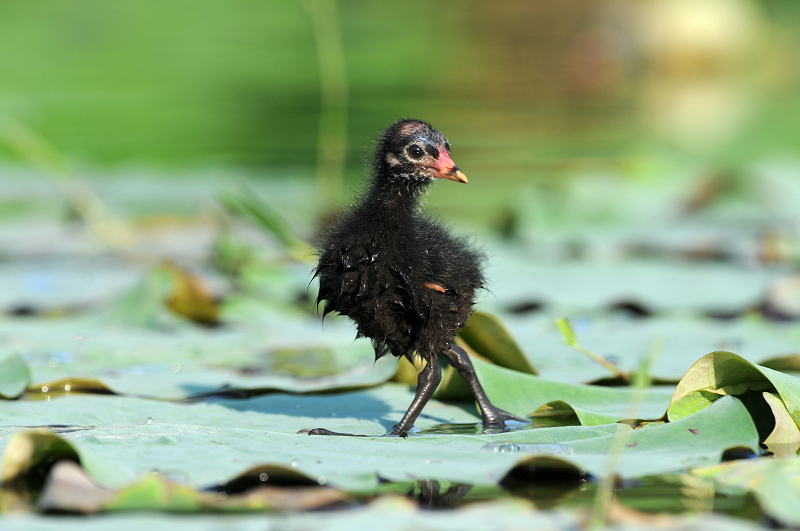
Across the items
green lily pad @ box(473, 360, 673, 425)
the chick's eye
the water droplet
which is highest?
the chick's eye

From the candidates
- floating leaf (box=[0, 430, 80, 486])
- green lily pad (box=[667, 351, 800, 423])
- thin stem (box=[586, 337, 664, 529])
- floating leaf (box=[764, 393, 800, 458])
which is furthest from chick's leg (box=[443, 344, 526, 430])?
floating leaf (box=[0, 430, 80, 486])

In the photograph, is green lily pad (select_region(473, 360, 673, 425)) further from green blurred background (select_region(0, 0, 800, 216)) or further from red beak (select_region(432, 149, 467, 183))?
green blurred background (select_region(0, 0, 800, 216))

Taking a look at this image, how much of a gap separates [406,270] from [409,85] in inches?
573

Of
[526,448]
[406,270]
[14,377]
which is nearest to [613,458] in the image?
[526,448]

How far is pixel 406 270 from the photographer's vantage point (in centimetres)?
343

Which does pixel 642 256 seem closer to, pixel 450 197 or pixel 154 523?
pixel 450 197

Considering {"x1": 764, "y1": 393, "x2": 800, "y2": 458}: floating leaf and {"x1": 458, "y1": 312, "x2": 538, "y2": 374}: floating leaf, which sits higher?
{"x1": 458, "y1": 312, "x2": 538, "y2": 374}: floating leaf

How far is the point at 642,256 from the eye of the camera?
275 inches

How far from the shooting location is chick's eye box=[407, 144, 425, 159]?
357cm

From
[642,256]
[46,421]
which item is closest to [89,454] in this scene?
[46,421]

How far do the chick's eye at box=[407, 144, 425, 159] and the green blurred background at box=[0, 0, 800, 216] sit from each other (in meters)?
4.17

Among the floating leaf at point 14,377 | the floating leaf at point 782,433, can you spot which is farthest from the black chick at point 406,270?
the floating leaf at point 14,377

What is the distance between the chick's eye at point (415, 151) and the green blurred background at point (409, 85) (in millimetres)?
4172

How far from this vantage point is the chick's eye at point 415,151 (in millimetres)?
3570
